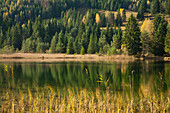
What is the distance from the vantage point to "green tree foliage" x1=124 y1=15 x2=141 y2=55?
91938mm

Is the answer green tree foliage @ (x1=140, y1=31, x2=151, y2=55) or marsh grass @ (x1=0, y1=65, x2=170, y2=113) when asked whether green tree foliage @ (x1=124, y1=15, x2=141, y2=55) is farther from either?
marsh grass @ (x1=0, y1=65, x2=170, y2=113)

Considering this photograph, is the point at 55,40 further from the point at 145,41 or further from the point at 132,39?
the point at 145,41

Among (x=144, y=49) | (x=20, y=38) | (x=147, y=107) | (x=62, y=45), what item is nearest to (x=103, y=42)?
(x=62, y=45)

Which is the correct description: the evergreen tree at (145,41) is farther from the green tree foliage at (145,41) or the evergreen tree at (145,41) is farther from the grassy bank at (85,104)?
the grassy bank at (85,104)

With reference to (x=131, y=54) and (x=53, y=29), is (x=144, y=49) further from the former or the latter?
(x=53, y=29)

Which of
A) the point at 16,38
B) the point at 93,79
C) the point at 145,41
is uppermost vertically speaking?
the point at 145,41

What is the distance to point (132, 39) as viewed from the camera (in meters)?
93.5

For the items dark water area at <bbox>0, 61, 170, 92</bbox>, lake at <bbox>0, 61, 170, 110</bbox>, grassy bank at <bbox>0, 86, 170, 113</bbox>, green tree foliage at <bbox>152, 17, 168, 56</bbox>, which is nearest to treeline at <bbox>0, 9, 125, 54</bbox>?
green tree foliage at <bbox>152, 17, 168, 56</bbox>

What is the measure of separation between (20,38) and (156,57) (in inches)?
4029

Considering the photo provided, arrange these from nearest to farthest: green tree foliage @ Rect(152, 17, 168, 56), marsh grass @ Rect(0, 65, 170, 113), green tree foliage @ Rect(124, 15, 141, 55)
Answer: marsh grass @ Rect(0, 65, 170, 113) < green tree foliage @ Rect(152, 17, 168, 56) < green tree foliage @ Rect(124, 15, 141, 55)

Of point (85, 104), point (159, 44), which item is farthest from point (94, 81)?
point (159, 44)

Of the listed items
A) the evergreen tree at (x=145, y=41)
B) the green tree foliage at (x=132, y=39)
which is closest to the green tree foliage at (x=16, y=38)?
the green tree foliage at (x=132, y=39)

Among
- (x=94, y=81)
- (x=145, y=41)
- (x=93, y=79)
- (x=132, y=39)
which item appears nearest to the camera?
(x=94, y=81)

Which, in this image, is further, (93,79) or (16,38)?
(16,38)
